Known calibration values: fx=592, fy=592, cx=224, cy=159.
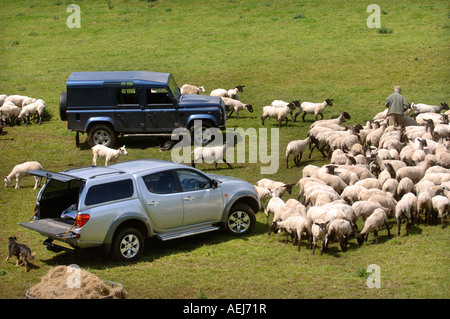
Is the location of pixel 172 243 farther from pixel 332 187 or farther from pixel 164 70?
pixel 164 70

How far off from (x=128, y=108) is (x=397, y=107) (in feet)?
32.4

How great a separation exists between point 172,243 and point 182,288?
269cm

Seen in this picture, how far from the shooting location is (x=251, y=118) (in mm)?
26766

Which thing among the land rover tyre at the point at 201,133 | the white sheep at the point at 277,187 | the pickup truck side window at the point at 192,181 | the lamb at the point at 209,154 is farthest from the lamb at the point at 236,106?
the pickup truck side window at the point at 192,181

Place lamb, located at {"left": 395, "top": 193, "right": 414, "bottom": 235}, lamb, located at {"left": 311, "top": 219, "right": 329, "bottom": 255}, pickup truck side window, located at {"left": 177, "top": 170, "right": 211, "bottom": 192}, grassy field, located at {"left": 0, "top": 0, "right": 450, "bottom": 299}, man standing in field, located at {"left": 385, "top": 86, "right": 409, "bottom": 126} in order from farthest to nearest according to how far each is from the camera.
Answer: man standing in field, located at {"left": 385, "top": 86, "right": 409, "bottom": 126}, lamb, located at {"left": 395, "top": 193, "right": 414, "bottom": 235}, pickup truck side window, located at {"left": 177, "top": 170, "right": 211, "bottom": 192}, lamb, located at {"left": 311, "top": 219, "right": 329, "bottom": 255}, grassy field, located at {"left": 0, "top": 0, "right": 450, "bottom": 299}

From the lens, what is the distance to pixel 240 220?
14.0m

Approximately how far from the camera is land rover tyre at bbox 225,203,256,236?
1382cm

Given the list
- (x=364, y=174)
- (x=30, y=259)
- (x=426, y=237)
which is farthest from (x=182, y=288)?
(x=364, y=174)

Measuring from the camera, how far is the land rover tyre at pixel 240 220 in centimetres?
1382

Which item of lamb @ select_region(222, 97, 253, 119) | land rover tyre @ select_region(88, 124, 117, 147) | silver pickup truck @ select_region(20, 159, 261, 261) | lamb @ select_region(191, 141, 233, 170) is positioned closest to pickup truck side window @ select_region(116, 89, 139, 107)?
land rover tyre @ select_region(88, 124, 117, 147)

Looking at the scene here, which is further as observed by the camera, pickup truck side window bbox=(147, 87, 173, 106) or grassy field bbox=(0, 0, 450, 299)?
pickup truck side window bbox=(147, 87, 173, 106)

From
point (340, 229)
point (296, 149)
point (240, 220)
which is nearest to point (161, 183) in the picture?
point (240, 220)

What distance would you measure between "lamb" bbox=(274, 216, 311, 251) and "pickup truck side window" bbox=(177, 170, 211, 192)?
6.29 ft

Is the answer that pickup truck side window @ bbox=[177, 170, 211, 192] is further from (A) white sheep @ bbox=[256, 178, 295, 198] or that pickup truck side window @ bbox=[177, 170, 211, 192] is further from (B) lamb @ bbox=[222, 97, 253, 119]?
(B) lamb @ bbox=[222, 97, 253, 119]
